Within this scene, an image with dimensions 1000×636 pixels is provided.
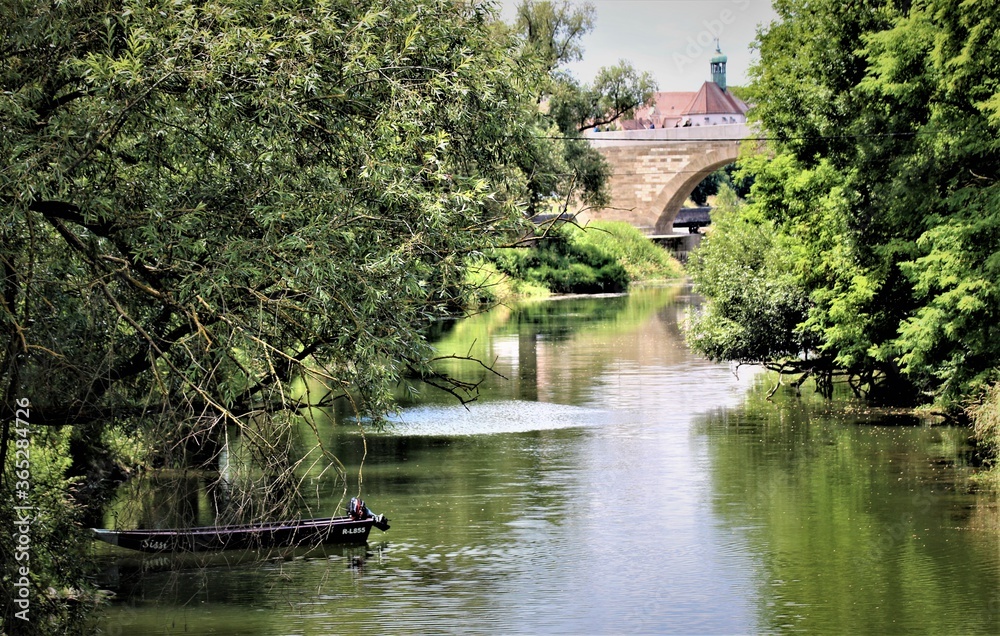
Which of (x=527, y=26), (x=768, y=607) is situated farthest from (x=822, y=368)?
(x=527, y=26)

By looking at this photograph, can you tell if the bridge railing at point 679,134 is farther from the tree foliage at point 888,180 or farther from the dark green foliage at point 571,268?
the tree foliage at point 888,180

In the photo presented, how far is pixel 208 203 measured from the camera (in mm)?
8781

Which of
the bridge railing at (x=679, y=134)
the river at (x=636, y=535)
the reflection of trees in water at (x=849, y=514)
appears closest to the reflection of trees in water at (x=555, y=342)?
the river at (x=636, y=535)

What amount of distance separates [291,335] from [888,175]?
14970 mm

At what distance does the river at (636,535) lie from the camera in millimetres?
12578

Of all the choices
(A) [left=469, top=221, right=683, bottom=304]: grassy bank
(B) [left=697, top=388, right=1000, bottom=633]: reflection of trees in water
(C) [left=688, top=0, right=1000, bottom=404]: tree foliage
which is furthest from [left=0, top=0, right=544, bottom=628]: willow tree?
(A) [left=469, top=221, right=683, bottom=304]: grassy bank

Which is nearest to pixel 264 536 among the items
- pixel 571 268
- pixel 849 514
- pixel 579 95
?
pixel 849 514

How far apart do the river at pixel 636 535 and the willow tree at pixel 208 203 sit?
1.87 metres

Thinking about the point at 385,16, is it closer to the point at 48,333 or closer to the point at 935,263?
the point at 48,333

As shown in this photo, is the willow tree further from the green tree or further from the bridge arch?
the bridge arch

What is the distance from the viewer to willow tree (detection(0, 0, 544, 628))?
8.19 metres

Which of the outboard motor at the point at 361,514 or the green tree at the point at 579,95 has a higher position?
the green tree at the point at 579,95

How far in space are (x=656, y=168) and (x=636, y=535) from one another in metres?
55.1

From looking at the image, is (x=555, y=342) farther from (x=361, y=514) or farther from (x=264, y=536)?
(x=264, y=536)
